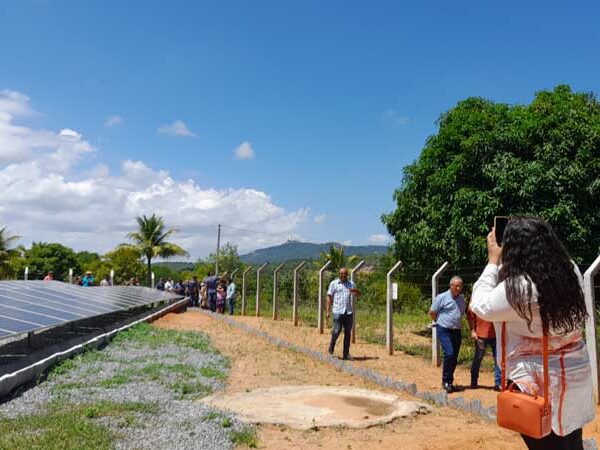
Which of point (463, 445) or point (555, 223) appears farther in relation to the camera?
point (555, 223)

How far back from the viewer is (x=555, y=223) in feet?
35.8

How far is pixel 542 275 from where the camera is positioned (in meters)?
2.61

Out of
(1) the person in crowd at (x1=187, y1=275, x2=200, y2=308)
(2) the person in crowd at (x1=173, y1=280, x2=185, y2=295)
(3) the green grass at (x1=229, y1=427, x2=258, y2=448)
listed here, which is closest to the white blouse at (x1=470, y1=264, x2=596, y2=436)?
(3) the green grass at (x1=229, y1=427, x2=258, y2=448)

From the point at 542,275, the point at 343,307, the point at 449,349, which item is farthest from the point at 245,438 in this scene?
the point at 343,307

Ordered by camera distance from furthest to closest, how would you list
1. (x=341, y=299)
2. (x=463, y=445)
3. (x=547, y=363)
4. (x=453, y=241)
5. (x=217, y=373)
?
(x=453, y=241), (x=341, y=299), (x=217, y=373), (x=463, y=445), (x=547, y=363)

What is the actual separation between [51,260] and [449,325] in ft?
139

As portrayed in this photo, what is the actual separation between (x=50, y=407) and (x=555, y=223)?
9161 millimetres

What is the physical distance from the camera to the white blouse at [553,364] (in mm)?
2562

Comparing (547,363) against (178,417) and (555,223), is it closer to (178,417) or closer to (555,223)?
(178,417)

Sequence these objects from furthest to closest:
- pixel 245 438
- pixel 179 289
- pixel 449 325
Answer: pixel 179 289, pixel 449 325, pixel 245 438

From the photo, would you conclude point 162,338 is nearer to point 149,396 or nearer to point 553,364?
point 149,396

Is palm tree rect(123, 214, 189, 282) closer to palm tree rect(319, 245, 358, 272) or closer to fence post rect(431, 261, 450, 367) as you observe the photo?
palm tree rect(319, 245, 358, 272)

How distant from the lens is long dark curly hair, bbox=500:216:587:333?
8.42 ft

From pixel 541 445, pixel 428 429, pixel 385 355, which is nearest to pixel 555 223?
pixel 385 355
